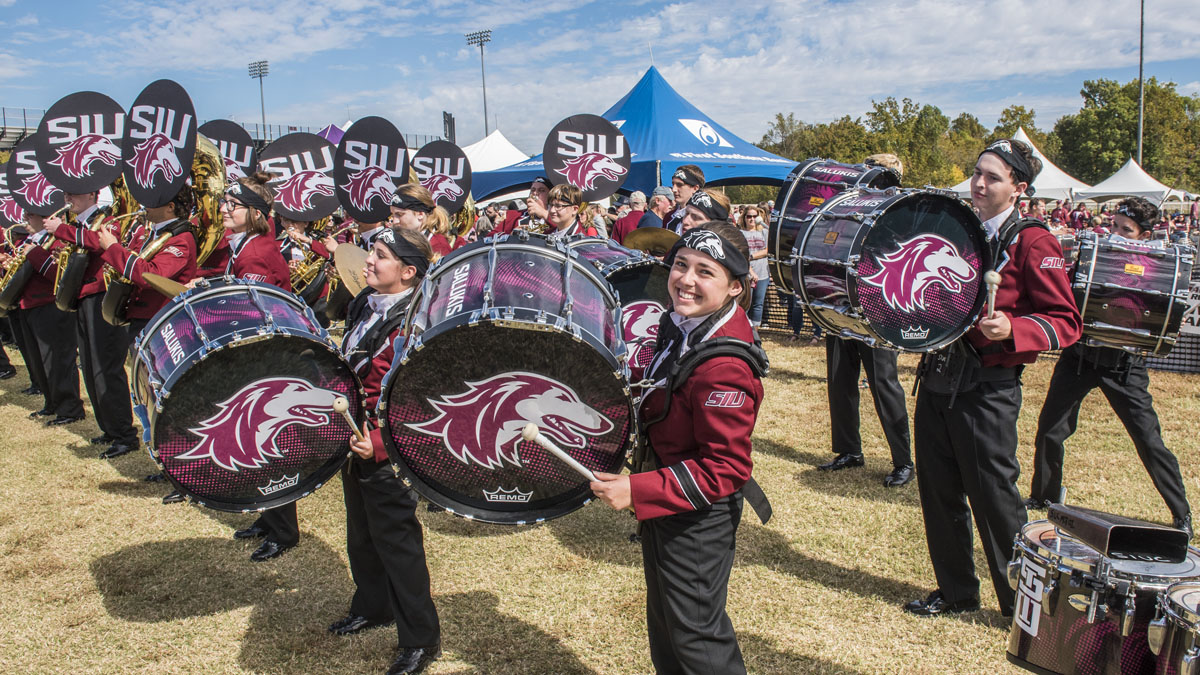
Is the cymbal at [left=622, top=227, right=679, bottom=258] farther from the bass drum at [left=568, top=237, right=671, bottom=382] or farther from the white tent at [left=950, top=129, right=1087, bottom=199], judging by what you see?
the white tent at [left=950, top=129, right=1087, bottom=199]

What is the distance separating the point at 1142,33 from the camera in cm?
3516

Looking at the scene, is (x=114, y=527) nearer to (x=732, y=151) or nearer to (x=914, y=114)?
(x=732, y=151)

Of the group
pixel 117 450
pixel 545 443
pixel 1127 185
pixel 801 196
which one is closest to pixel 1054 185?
pixel 1127 185

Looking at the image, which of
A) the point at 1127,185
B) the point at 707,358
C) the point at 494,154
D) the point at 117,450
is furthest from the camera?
the point at 1127,185

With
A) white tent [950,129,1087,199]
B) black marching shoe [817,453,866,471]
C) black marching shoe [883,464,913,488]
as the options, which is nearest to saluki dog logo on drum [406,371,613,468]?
black marching shoe [883,464,913,488]

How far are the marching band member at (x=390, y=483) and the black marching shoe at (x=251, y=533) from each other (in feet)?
5.90

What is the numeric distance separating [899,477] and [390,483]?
3927 mm

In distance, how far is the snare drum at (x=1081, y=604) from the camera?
2.12 m

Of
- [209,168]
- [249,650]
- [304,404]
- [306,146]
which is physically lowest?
[249,650]

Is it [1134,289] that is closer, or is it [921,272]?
[921,272]

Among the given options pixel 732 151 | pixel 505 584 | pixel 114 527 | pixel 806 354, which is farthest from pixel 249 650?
pixel 732 151

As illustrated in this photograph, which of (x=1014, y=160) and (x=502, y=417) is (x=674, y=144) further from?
(x=502, y=417)

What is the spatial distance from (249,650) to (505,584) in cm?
132

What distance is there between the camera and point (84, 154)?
619 centimetres
